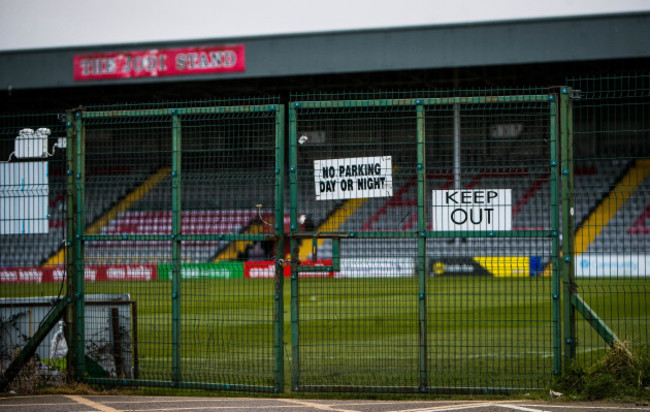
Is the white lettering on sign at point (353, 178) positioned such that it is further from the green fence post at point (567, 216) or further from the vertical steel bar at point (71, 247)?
the vertical steel bar at point (71, 247)

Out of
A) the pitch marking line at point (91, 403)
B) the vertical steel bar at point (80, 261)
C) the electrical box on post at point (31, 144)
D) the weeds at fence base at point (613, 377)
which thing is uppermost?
the electrical box on post at point (31, 144)

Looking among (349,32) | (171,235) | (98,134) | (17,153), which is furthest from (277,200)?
(349,32)

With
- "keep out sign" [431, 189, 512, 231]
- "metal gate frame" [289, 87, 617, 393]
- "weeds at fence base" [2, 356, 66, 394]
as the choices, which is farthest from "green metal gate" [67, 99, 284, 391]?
"keep out sign" [431, 189, 512, 231]

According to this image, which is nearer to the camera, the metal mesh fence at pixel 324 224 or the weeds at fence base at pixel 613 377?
the weeds at fence base at pixel 613 377

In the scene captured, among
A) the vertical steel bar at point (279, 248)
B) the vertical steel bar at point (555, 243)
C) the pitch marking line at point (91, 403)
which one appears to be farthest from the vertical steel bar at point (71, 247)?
the vertical steel bar at point (555, 243)

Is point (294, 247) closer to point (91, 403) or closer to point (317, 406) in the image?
point (317, 406)

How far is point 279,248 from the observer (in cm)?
846

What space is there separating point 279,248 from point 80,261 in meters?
2.48

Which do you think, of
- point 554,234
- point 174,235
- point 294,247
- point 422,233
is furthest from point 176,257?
point 554,234

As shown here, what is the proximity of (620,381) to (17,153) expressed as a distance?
7.35m

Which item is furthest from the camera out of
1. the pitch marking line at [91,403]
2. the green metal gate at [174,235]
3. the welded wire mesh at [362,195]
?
the green metal gate at [174,235]

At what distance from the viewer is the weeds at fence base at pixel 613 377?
7.73 metres

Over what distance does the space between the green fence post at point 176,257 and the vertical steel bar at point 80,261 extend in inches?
47.2

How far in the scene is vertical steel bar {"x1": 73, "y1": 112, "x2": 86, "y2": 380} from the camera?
9156mm
